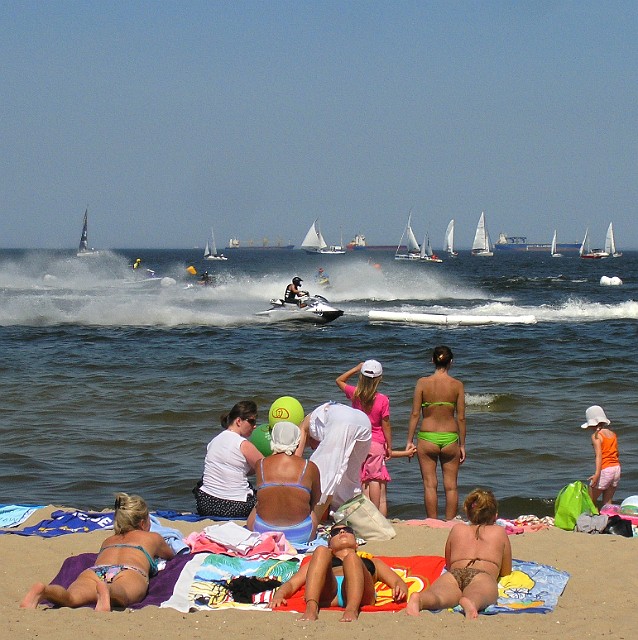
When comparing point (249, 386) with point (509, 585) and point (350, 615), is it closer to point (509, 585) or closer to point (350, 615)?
point (509, 585)

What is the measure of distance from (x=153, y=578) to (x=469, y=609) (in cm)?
200

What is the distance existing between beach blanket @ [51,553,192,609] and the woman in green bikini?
2539 millimetres

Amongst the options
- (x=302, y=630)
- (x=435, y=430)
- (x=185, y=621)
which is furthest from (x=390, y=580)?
(x=435, y=430)

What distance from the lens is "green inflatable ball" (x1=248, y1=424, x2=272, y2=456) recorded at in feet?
27.0

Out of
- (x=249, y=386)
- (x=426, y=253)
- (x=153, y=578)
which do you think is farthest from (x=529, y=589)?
(x=426, y=253)

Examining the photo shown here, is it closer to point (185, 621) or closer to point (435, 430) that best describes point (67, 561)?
point (185, 621)

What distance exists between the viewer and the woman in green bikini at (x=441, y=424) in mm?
7898

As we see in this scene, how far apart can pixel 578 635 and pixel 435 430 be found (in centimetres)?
307

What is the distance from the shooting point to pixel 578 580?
6152mm

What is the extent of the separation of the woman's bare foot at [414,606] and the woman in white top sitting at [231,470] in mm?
2440

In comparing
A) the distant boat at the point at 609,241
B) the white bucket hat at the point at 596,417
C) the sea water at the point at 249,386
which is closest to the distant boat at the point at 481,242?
the distant boat at the point at 609,241

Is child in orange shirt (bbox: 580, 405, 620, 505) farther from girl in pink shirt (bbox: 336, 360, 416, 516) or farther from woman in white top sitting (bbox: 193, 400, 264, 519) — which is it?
woman in white top sitting (bbox: 193, 400, 264, 519)

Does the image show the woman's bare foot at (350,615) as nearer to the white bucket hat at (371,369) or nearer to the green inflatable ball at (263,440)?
the white bucket hat at (371,369)

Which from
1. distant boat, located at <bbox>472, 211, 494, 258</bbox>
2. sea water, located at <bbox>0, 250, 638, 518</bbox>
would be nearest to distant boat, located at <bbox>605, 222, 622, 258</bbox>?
Answer: distant boat, located at <bbox>472, 211, 494, 258</bbox>
